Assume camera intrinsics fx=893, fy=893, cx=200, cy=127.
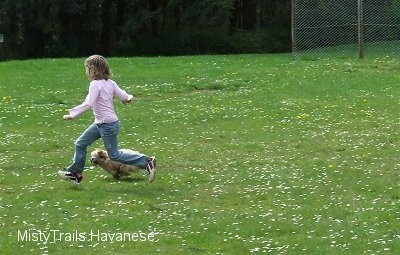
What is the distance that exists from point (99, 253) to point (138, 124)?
7.48 m

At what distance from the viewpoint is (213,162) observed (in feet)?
37.6

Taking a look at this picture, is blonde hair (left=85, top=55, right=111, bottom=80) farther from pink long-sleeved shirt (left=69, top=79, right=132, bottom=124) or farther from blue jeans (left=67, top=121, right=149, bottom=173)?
blue jeans (left=67, top=121, right=149, bottom=173)

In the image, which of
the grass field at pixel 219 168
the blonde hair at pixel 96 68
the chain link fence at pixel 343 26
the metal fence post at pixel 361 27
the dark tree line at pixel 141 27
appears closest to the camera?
the grass field at pixel 219 168

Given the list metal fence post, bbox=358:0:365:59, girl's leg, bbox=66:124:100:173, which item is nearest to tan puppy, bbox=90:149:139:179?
girl's leg, bbox=66:124:100:173

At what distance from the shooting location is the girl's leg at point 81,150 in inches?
395

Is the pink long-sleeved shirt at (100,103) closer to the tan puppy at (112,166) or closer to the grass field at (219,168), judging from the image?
the tan puppy at (112,166)

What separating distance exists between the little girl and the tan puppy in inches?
6.7

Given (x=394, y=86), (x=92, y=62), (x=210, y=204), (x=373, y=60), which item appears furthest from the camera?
(x=373, y=60)

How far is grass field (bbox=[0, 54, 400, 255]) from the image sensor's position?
769 centimetres

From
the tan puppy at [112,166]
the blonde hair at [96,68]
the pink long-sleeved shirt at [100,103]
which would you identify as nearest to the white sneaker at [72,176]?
the tan puppy at [112,166]

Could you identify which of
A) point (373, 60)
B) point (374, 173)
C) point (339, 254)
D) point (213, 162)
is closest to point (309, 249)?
point (339, 254)

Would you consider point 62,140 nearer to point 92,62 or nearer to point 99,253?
point 92,62

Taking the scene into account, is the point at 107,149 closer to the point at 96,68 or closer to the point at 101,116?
the point at 101,116

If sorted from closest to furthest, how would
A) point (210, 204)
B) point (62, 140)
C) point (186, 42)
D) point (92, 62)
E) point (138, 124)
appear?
point (210, 204)
point (92, 62)
point (62, 140)
point (138, 124)
point (186, 42)
